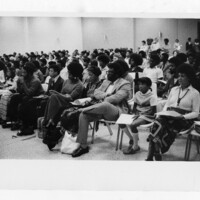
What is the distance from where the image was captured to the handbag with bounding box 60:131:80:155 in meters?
4.38

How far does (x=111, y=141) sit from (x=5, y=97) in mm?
2175

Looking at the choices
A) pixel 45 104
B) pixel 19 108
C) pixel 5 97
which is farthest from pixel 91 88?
pixel 5 97

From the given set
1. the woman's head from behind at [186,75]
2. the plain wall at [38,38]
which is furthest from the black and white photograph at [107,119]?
the plain wall at [38,38]

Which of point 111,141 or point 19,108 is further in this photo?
point 19,108

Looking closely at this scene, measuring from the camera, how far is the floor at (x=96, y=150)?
4.21 metres

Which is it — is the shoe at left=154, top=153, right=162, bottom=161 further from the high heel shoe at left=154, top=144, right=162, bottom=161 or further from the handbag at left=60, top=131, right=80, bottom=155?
the handbag at left=60, top=131, right=80, bottom=155

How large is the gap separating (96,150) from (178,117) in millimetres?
1315

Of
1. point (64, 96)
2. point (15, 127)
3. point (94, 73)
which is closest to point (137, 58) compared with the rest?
point (94, 73)

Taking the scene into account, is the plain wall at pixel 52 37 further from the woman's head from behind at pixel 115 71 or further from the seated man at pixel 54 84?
the woman's head from behind at pixel 115 71

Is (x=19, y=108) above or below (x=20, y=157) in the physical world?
above

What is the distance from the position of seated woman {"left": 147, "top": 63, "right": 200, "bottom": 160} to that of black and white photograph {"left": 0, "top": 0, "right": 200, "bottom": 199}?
0.01m

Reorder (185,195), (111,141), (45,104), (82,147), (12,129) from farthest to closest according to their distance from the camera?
(12,129)
(45,104)
(111,141)
(82,147)
(185,195)

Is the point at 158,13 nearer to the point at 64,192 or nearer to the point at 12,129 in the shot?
the point at 64,192

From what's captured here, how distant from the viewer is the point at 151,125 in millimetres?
3988
